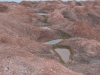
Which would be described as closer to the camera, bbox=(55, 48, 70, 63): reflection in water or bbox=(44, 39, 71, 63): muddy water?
bbox=(44, 39, 71, 63): muddy water

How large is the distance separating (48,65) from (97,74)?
9.75ft

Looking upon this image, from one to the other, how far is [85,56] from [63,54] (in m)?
1.56

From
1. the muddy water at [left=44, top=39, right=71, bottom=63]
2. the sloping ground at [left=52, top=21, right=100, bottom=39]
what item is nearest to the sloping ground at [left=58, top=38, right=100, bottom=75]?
the muddy water at [left=44, top=39, right=71, bottom=63]

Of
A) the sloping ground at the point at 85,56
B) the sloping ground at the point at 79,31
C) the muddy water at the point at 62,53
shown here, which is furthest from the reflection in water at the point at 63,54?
the sloping ground at the point at 79,31

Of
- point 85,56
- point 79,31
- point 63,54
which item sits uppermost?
point 85,56

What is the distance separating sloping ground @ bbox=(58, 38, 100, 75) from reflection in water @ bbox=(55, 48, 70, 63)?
0.52m

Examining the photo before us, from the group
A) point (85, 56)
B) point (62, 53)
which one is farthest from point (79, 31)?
point (85, 56)

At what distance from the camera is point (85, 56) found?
13.5 meters

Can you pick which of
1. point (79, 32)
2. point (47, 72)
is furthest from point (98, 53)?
point (47, 72)

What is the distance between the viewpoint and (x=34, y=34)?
1769cm

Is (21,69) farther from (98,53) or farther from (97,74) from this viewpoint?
(98,53)

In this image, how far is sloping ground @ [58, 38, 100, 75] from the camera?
1129cm

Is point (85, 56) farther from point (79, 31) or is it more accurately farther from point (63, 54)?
point (79, 31)

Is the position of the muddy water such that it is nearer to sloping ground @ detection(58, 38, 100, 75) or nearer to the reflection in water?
the reflection in water
